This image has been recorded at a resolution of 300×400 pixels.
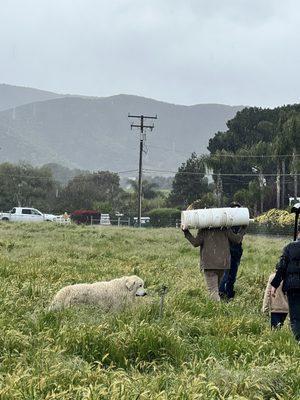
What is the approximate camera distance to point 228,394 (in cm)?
469

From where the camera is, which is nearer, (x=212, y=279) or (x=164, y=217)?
(x=212, y=279)

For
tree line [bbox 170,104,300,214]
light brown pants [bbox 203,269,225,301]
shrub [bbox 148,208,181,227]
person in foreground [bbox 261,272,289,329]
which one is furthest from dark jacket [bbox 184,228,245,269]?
tree line [bbox 170,104,300,214]

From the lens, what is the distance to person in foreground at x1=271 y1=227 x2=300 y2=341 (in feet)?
23.6

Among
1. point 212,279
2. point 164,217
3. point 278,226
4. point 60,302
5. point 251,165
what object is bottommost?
point 164,217

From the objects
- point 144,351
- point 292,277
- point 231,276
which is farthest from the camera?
point 231,276

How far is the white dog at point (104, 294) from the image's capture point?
27.1 feet

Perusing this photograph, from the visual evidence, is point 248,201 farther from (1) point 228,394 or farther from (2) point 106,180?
(1) point 228,394

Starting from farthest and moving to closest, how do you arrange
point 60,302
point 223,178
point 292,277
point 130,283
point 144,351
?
point 223,178 < point 130,283 < point 60,302 < point 292,277 < point 144,351

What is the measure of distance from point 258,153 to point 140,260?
53563 mm

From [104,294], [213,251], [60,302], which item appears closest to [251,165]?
[213,251]

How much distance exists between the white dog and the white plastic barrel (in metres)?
1.76

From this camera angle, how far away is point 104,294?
8492mm

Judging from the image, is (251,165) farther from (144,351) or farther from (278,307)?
(144,351)

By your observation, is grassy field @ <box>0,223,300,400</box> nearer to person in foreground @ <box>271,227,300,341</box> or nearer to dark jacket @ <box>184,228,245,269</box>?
person in foreground @ <box>271,227,300,341</box>
